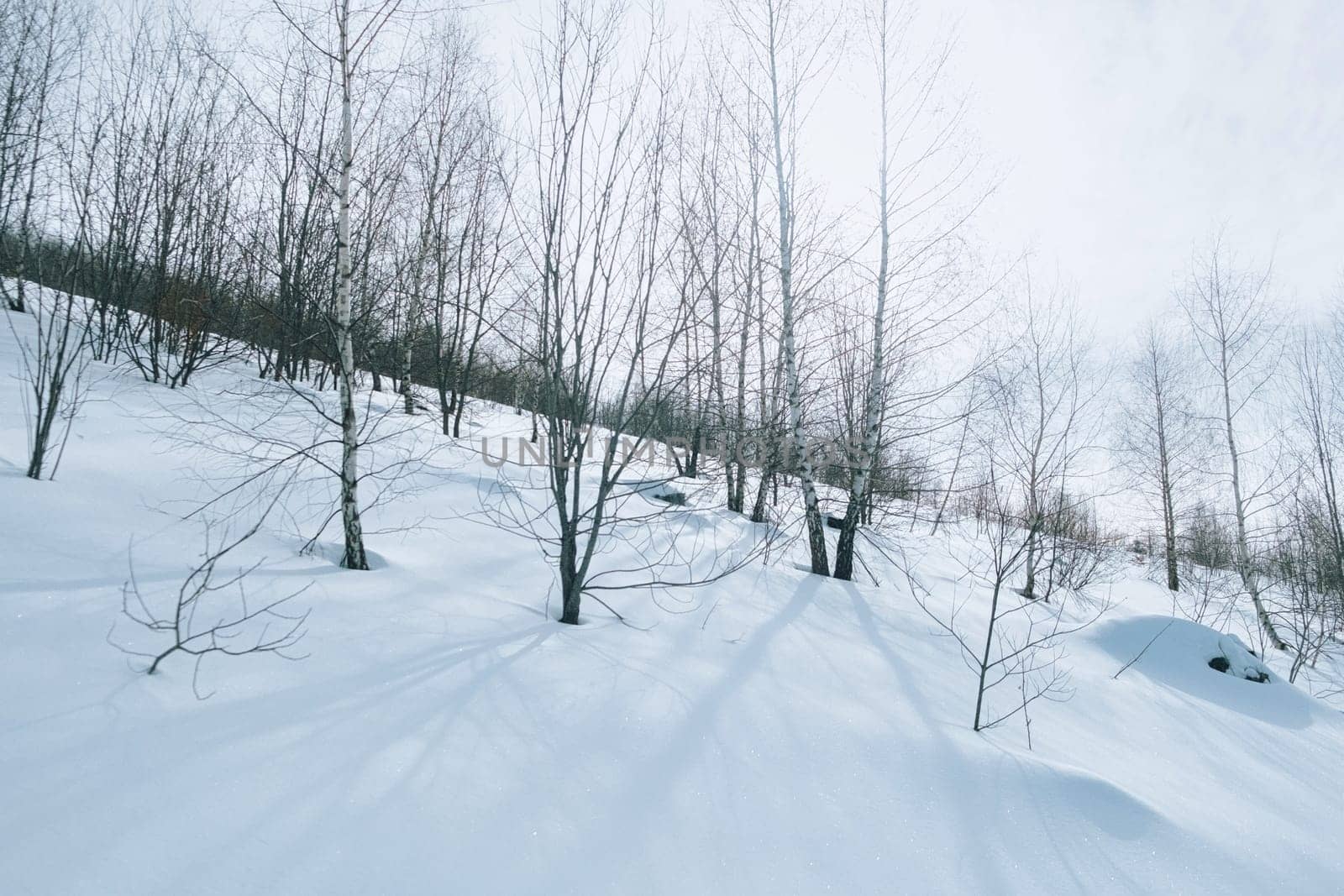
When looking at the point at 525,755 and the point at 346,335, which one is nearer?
the point at 525,755

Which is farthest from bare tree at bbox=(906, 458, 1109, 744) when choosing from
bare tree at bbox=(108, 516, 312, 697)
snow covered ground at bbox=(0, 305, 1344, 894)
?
bare tree at bbox=(108, 516, 312, 697)

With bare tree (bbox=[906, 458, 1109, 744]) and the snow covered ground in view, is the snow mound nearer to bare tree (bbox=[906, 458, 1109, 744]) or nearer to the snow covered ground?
bare tree (bbox=[906, 458, 1109, 744])

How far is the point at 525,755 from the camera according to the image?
2.13 meters

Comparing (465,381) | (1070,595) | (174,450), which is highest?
(465,381)

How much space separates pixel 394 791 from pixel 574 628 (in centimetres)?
161

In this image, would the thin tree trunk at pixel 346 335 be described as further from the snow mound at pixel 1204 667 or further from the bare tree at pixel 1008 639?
the snow mound at pixel 1204 667

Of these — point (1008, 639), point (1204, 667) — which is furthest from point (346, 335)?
point (1204, 667)

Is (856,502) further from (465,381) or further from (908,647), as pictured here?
(465,381)

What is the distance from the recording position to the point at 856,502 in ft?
21.6

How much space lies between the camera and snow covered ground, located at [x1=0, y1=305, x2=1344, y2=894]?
1619 mm

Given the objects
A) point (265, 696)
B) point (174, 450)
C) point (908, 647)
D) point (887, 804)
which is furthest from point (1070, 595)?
point (174, 450)

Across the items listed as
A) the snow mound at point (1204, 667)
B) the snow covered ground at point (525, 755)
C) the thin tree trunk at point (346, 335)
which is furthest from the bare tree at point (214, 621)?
the snow mound at point (1204, 667)

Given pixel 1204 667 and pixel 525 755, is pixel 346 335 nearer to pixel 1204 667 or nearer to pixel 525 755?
pixel 525 755

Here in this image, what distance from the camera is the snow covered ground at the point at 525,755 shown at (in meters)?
1.62
